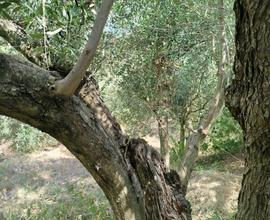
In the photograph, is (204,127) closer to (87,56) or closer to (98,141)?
(98,141)

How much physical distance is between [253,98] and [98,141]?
1.08 meters

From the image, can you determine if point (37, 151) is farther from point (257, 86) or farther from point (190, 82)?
point (257, 86)

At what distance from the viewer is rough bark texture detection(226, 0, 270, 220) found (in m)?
1.54

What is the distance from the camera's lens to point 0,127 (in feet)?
33.8

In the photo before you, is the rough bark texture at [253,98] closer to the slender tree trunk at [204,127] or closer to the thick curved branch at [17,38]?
the thick curved branch at [17,38]

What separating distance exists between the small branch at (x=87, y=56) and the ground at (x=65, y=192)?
10.9 ft

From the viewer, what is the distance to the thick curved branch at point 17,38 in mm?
2863

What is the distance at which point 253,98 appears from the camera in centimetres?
166

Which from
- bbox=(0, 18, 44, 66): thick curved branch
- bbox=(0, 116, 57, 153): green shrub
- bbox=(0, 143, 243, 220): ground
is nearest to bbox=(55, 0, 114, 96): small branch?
bbox=(0, 18, 44, 66): thick curved branch

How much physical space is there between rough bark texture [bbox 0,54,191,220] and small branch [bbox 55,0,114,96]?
57mm

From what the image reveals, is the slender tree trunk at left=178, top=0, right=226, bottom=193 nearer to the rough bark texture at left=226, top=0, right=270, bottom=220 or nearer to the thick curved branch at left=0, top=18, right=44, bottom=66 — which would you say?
the thick curved branch at left=0, top=18, right=44, bottom=66

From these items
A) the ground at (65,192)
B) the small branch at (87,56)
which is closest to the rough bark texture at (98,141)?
the small branch at (87,56)

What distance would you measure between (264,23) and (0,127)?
939 cm

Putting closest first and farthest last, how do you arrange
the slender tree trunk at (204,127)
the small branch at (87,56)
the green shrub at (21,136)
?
the small branch at (87,56) < the slender tree trunk at (204,127) < the green shrub at (21,136)
